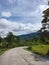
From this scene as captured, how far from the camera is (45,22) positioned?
28672 mm

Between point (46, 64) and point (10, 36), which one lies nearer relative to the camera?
point (46, 64)

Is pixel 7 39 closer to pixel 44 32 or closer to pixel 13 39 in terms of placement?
pixel 13 39

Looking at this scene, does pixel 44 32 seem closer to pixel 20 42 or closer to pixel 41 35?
pixel 41 35

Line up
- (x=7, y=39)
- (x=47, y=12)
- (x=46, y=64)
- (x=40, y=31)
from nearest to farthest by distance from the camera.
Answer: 1. (x=46, y=64)
2. (x=47, y=12)
3. (x=40, y=31)
4. (x=7, y=39)

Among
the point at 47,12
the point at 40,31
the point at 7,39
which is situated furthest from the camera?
the point at 7,39

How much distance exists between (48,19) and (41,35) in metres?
3.34

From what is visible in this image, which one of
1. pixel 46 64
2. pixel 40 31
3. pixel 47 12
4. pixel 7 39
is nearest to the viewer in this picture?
pixel 46 64

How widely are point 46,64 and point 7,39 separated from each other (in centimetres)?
9207

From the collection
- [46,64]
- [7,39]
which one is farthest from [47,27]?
[7,39]

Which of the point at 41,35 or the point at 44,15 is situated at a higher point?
the point at 44,15

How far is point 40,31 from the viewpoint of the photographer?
30047 millimetres

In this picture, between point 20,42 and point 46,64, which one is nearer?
point 46,64

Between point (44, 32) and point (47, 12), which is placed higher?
point (47, 12)

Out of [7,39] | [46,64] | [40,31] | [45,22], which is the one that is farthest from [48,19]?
[7,39]
